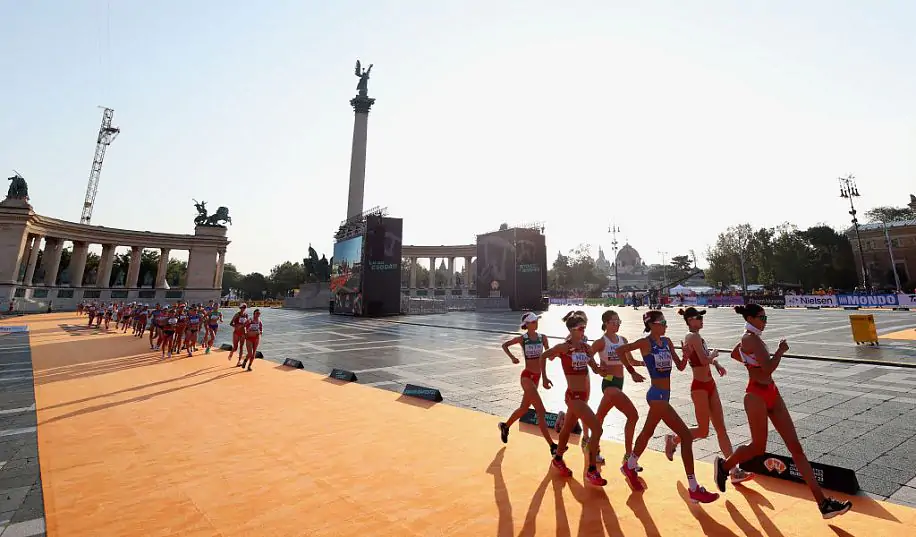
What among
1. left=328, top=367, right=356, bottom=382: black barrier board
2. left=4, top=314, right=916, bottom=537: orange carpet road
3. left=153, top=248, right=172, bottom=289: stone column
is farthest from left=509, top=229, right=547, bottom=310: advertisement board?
left=153, top=248, right=172, bottom=289: stone column

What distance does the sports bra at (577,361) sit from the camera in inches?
176

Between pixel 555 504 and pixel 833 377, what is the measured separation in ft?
31.5

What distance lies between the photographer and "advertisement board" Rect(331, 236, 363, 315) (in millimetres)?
38250

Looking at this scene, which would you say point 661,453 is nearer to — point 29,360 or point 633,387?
point 633,387

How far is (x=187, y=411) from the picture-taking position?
24.7 feet

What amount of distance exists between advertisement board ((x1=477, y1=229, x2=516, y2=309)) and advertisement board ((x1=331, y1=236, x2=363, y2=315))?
662 inches

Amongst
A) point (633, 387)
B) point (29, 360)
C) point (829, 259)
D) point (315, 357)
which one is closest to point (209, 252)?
point (29, 360)

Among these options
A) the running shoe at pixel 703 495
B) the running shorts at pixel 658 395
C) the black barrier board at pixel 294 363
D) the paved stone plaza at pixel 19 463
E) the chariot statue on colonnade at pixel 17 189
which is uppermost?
the chariot statue on colonnade at pixel 17 189

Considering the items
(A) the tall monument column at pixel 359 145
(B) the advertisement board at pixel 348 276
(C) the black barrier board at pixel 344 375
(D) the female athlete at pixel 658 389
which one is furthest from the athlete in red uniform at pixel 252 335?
(A) the tall monument column at pixel 359 145

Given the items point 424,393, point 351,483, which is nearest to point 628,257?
point 424,393

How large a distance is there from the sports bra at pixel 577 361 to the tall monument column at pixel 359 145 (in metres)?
50.6

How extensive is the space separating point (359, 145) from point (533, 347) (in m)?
54.7

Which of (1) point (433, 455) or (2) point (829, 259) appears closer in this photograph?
(1) point (433, 455)

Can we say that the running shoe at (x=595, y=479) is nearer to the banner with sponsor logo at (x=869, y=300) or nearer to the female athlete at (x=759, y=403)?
the female athlete at (x=759, y=403)
